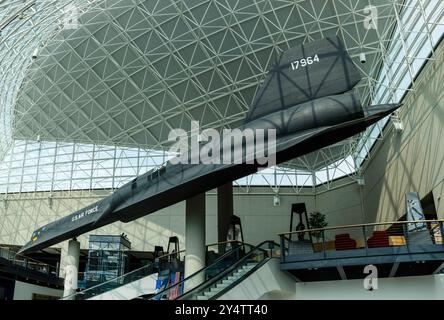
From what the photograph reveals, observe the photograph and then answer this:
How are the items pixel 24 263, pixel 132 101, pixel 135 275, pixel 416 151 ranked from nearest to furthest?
pixel 135 275
pixel 416 151
pixel 24 263
pixel 132 101

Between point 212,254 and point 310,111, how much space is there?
9.40m

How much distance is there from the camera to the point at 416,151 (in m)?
21.3

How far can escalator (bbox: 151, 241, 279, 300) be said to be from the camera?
41.7ft

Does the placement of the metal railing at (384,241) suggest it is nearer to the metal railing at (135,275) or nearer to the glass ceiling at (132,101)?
the metal railing at (135,275)

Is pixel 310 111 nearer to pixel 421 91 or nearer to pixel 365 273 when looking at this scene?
pixel 365 273

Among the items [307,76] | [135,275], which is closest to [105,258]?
[135,275]

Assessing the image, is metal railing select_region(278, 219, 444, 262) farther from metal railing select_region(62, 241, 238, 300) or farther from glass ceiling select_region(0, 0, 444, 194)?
glass ceiling select_region(0, 0, 444, 194)

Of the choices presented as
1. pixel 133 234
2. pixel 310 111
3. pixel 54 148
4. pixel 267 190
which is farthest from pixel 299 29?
pixel 54 148

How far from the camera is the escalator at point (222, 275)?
12.7m

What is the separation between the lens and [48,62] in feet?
114

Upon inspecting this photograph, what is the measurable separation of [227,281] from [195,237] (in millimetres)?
3508

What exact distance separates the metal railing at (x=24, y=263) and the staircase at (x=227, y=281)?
17960 mm

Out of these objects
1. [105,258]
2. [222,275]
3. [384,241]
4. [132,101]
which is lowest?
Result: [222,275]

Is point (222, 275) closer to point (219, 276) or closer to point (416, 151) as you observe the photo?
point (219, 276)
